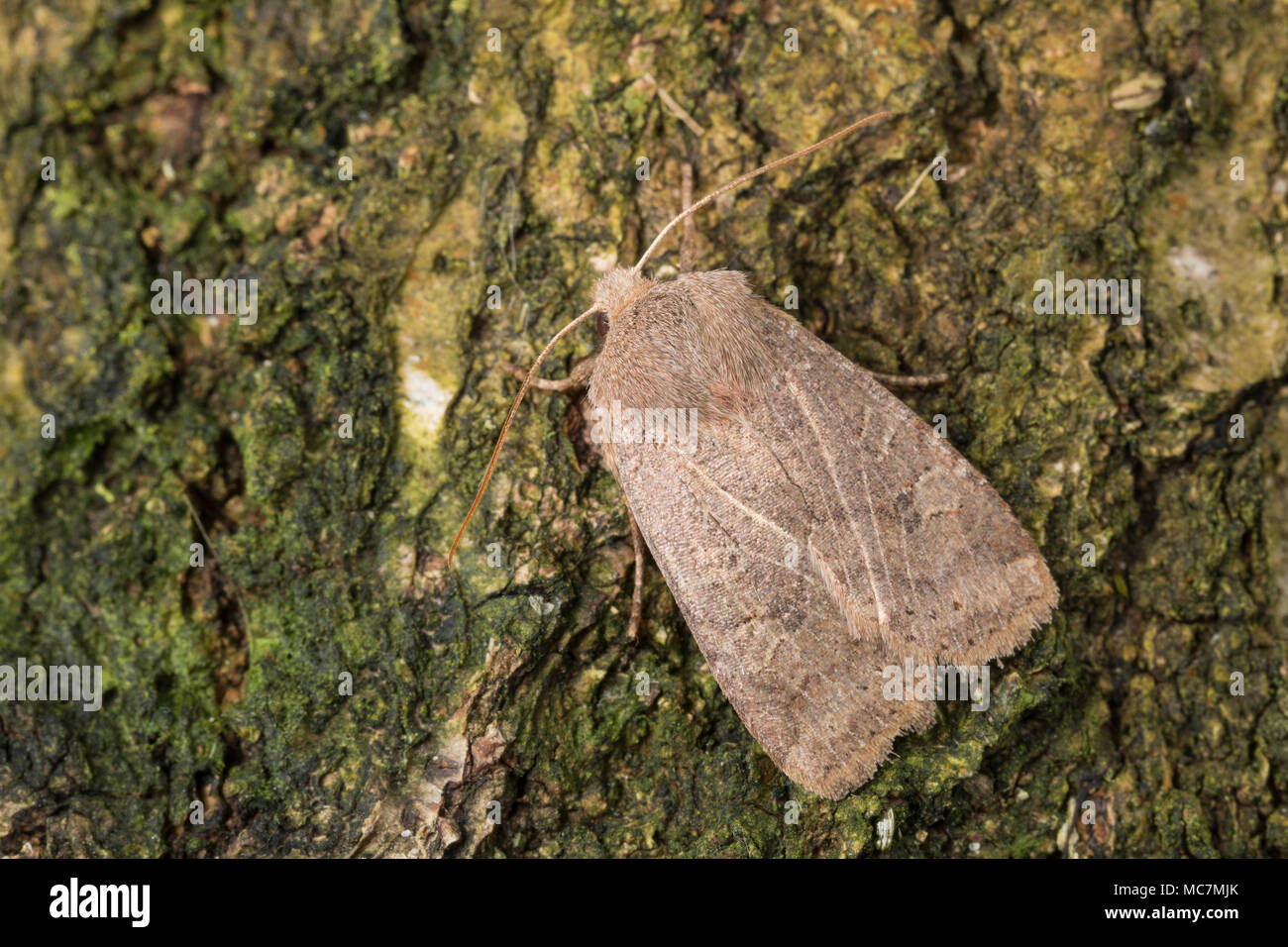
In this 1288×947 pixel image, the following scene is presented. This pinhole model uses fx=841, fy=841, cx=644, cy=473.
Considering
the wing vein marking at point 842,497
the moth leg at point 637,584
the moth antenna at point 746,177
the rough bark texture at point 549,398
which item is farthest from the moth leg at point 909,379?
the moth leg at point 637,584

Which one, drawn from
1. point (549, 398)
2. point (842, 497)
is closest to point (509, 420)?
point (549, 398)

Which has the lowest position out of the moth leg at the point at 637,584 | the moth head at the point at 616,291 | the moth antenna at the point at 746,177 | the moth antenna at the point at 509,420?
the moth leg at the point at 637,584

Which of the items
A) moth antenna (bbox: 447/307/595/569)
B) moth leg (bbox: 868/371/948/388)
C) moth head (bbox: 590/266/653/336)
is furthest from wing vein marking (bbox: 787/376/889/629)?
moth antenna (bbox: 447/307/595/569)

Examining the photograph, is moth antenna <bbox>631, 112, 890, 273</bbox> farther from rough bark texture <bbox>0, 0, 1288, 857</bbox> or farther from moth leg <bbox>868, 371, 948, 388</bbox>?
moth leg <bbox>868, 371, 948, 388</bbox>

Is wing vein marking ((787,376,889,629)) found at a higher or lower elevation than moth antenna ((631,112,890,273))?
lower

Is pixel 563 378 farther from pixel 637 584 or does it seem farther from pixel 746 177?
pixel 746 177

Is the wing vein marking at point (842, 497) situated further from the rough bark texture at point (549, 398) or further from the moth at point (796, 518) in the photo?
the rough bark texture at point (549, 398)
